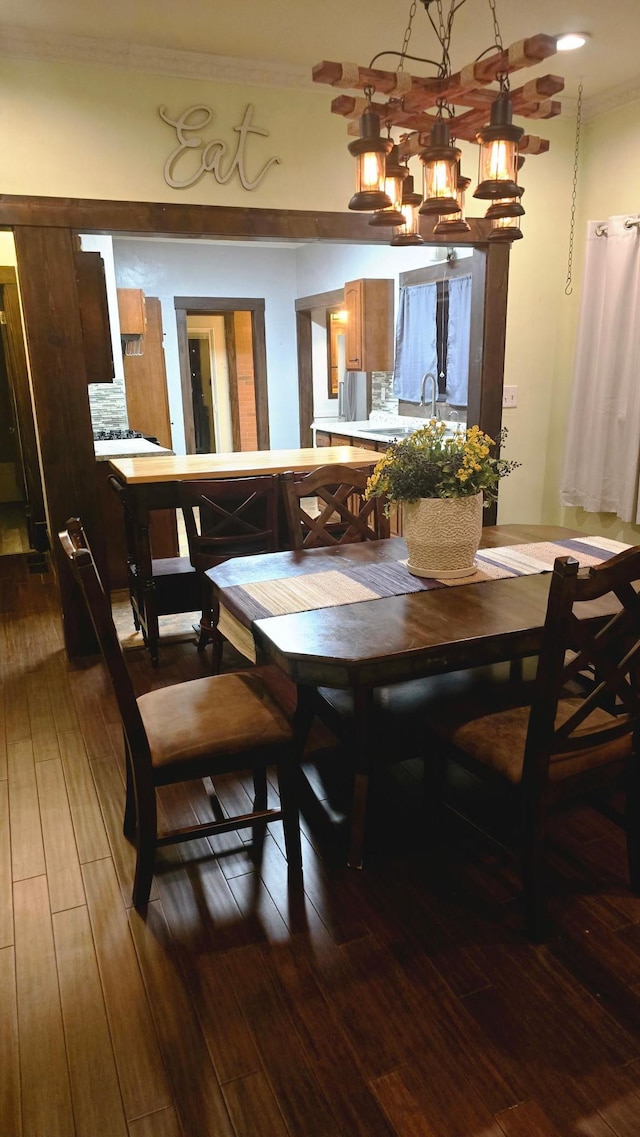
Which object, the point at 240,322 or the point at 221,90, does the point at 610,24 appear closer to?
the point at 221,90

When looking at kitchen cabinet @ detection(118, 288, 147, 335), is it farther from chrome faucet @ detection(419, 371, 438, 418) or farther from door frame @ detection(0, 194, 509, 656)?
door frame @ detection(0, 194, 509, 656)

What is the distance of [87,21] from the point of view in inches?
115

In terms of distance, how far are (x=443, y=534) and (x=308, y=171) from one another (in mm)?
2290

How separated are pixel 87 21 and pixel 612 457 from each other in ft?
10.4

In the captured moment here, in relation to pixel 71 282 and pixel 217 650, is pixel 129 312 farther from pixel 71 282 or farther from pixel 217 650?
pixel 217 650

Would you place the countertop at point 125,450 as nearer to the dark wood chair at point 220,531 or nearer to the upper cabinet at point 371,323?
the dark wood chair at point 220,531

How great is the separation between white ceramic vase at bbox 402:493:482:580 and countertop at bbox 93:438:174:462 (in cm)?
287

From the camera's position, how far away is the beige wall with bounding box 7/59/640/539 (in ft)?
10.3

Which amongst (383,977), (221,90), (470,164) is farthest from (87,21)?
(383,977)

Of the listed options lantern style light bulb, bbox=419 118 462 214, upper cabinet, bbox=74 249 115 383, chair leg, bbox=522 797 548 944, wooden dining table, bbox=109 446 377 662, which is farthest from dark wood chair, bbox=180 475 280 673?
chair leg, bbox=522 797 548 944

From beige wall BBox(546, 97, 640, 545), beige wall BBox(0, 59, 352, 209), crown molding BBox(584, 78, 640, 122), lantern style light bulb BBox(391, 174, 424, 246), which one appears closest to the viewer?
lantern style light bulb BBox(391, 174, 424, 246)

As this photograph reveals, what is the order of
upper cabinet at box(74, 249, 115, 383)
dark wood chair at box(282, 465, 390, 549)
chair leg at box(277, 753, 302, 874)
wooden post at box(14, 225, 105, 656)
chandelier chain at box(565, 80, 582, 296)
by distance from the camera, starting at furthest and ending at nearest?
chandelier chain at box(565, 80, 582, 296), upper cabinet at box(74, 249, 115, 383), wooden post at box(14, 225, 105, 656), dark wood chair at box(282, 465, 390, 549), chair leg at box(277, 753, 302, 874)

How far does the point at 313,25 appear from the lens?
2.99 meters

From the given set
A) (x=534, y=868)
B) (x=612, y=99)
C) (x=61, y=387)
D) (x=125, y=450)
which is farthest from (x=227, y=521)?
(x=612, y=99)
